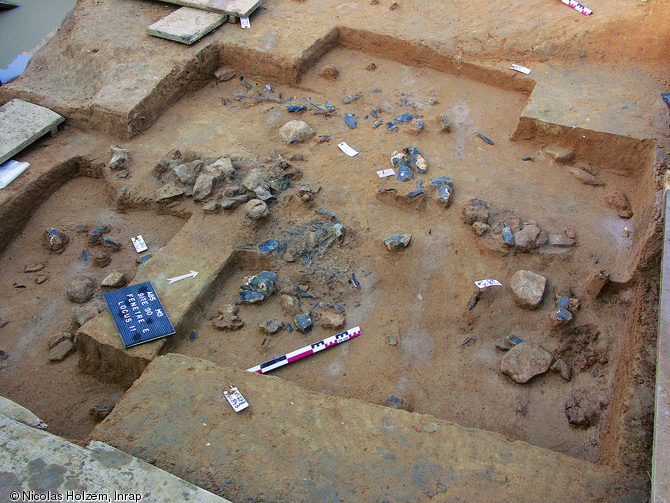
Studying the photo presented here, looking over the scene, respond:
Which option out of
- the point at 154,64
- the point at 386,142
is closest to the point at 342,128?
the point at 386,142

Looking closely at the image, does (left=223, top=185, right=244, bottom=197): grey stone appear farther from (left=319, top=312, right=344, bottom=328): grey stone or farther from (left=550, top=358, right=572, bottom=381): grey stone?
(left=550, top=358, right=572, bottom=381): grey stone

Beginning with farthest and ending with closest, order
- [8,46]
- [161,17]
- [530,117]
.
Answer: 1. [8,46]
2. [161,17]
3. [530,117]

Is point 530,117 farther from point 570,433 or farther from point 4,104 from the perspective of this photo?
point 4,104

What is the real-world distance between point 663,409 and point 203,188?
12.1 ft

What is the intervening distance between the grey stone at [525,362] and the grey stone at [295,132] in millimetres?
2929

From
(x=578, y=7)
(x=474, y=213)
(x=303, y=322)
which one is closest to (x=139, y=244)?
(x=303, y=322)

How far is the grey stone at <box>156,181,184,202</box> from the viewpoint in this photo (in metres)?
4.70

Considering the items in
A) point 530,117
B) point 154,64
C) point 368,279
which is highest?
point 154,64

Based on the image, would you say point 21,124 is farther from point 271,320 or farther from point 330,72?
point 271,320

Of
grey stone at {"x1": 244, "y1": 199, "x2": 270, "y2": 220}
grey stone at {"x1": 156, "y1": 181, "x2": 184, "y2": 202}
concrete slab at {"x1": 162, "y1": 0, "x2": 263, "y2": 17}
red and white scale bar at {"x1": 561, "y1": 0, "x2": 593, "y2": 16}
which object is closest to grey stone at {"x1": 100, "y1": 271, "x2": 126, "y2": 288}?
grey stone at {"x1": 156, "y1": 181, "x2": 184, "y2": 202}

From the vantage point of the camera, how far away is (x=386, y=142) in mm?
5184

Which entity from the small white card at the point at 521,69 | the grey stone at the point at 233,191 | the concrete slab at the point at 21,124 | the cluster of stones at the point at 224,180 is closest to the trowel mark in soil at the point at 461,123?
the small white card at the point at 521,69

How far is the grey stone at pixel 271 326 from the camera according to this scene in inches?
149

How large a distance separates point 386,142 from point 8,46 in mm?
6537
